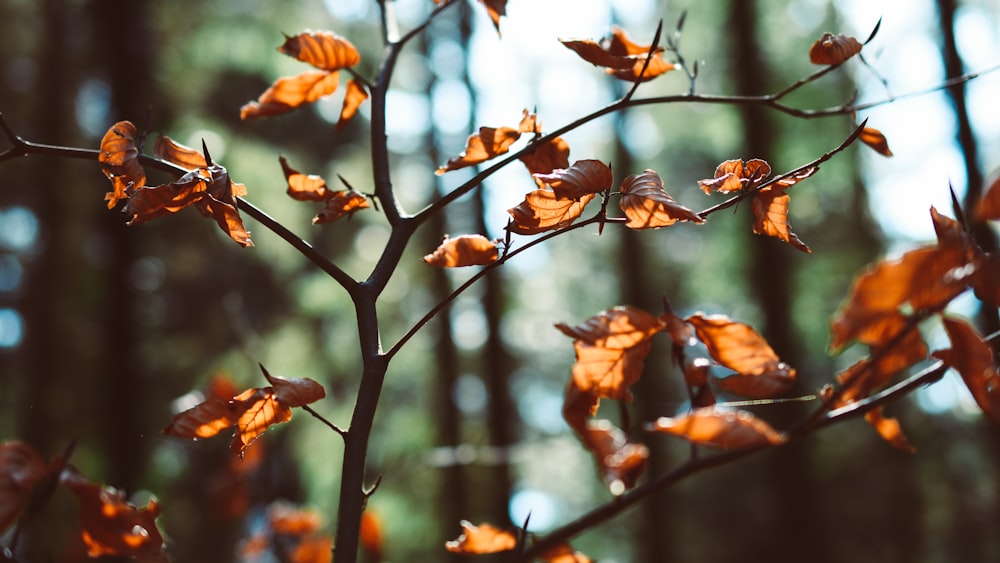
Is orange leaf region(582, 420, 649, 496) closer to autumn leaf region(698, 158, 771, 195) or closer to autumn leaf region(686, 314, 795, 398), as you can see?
autumn leaf region(686, 314, 795, 398)

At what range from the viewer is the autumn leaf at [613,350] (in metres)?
0.66

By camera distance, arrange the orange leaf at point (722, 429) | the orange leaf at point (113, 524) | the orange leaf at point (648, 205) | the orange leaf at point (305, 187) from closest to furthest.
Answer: the orange leaf at point (722, 429)
the orange leaf at point (648, 205)
the orange leaf at point (113, 524)
the orange leaf at point (305, 187)

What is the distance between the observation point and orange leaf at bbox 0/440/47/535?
663 millimetres

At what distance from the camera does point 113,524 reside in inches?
28.5

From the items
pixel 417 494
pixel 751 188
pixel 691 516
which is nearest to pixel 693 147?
pixel 691 516

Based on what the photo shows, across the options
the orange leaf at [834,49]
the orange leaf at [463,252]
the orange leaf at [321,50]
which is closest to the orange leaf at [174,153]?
the orange leaf at [321,50]

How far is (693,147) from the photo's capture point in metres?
10.5

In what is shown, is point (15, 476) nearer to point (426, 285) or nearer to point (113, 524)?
point (113, 524)

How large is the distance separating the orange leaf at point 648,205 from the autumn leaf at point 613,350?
9 cm

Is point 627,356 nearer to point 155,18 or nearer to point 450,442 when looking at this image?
point 155,18

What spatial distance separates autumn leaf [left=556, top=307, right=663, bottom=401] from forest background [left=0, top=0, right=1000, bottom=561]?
6.49 ft

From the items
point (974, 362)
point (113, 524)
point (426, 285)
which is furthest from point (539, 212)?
point (426, 285)

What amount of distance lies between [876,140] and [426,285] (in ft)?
22.4

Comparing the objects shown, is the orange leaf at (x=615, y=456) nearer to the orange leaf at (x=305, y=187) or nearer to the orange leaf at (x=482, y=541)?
the orange leaf at (x=482, y=541)
